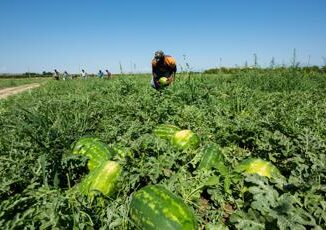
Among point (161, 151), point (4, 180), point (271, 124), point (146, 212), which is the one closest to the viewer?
point (146, 212)

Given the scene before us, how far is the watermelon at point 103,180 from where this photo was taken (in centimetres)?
243

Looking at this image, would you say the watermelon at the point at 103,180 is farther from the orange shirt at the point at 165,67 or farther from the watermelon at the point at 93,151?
the orange shirt at the point at 165,67

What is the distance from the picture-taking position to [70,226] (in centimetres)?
A: 182

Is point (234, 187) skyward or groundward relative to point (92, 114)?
groundward

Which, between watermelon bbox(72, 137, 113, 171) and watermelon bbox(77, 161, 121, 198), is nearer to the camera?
watermelon bbox(77, 161, 121, 198)

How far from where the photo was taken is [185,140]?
132 inches

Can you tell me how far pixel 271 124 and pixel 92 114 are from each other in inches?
92.8

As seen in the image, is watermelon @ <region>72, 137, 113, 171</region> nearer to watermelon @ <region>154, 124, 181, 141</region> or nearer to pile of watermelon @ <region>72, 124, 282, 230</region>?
pile of watermelon @ <region>72, 124, 282, 230</region>

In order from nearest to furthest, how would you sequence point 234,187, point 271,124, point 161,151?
point 234,187 < point 161,151 < point 271,124

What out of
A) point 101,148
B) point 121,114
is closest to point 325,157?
point 101,148

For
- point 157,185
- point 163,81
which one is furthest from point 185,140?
point 163,81

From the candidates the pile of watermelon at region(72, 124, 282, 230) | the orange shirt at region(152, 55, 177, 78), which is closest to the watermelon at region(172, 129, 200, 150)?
the pile of watermelon at region(72, 124, 282, 230)

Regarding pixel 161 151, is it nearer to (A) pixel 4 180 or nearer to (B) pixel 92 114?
(A) pixel 4 180

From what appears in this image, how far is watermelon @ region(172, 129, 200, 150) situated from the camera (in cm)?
332
